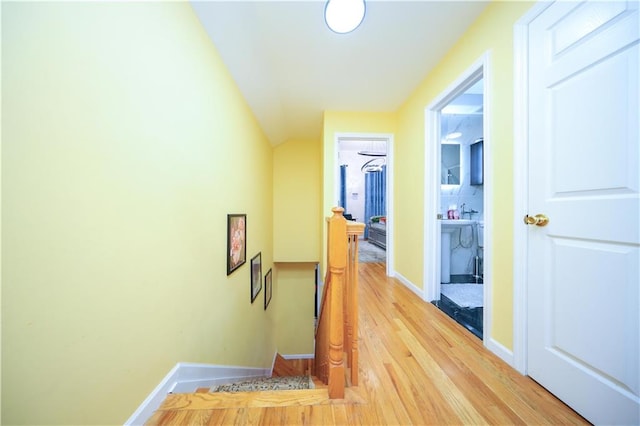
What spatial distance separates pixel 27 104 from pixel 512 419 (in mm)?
2121

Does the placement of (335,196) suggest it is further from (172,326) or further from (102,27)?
(102,27)

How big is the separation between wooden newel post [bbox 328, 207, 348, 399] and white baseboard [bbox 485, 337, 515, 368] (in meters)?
1.10

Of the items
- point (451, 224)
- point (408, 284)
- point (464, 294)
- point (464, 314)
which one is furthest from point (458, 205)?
point (464, 314)

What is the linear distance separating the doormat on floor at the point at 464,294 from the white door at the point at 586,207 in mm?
1128

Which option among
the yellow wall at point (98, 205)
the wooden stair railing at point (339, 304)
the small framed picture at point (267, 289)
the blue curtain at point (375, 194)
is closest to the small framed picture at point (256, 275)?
the small framed picture at point (267, 289)

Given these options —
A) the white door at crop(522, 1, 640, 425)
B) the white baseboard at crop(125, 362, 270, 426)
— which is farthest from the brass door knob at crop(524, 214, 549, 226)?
the white baseboard at crop(125, 362, 270, 426)

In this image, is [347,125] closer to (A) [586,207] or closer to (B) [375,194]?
(A) [586,207]

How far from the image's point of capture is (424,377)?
1.26m

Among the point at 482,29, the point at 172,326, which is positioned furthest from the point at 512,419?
the point at 482,29

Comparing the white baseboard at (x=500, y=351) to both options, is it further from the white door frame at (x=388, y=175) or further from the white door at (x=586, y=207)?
the white door frame at (x=388, y=175)

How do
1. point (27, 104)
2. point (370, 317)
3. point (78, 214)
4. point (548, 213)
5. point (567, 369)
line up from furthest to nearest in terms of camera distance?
point (370, 317) → point (548, 213) → point (567, 369) → point (78, 214) → point (27, 104)

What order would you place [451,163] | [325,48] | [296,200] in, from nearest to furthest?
[325,48]
[451,163]
[296,200]

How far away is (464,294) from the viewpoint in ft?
8.48

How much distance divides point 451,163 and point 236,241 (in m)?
3.65
